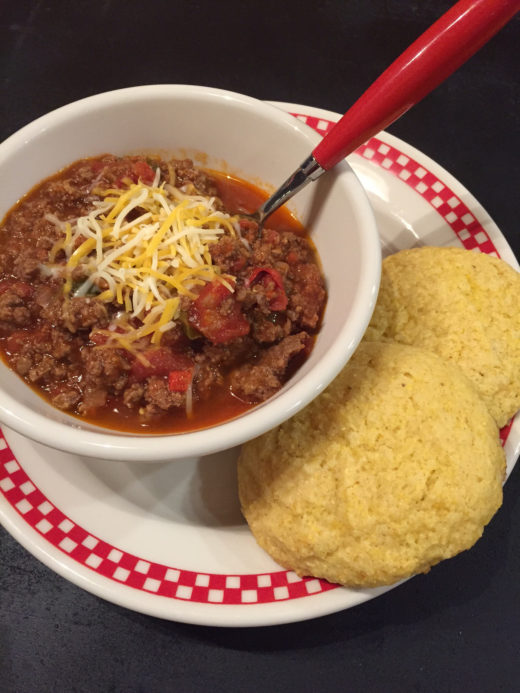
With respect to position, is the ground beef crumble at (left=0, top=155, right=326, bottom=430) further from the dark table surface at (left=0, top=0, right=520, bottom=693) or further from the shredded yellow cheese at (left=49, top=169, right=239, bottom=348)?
the dark table surface at (left=0, top=0, right=520, bottom=693)

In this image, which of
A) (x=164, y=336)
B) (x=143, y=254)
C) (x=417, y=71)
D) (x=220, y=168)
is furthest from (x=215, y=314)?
(x=417, y=71)

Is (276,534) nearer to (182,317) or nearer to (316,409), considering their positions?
(316,409)

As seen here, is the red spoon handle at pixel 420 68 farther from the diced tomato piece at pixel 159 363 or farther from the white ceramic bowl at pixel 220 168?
the diced tomato piece at pixel 159 363

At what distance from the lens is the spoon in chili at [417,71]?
170 cm

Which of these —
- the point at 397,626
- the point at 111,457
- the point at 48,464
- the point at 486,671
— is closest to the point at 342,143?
the point at 111,457

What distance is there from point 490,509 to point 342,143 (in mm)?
1386

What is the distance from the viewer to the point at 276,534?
202 cm

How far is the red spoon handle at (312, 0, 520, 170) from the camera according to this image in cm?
169

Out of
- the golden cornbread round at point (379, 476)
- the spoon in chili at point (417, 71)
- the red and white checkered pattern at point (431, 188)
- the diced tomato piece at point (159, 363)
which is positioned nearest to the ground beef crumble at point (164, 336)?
the diced tomato piece at point (159, 363)

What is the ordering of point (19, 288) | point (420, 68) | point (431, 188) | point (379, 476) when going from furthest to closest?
A: point (431, 188), point (19, 288), point (379, 476), point (420, 68)

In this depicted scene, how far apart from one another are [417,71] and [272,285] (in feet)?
2.75

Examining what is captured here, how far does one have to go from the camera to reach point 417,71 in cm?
181

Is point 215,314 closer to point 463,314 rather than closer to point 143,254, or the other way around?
point 143,254

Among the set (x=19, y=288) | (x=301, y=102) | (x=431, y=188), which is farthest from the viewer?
(x=301, y=102)
